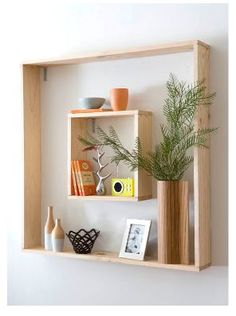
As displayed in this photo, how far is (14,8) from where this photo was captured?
3.28 m

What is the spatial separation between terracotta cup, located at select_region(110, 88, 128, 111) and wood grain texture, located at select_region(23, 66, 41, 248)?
59cm

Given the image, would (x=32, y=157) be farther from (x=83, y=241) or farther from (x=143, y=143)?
(x=143, y=143)

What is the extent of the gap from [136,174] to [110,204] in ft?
1.11

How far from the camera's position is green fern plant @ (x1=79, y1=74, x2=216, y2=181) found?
254cm

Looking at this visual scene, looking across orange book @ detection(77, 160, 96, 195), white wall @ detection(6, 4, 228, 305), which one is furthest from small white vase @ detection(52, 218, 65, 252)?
orange book @ detection(77, 160, 96, 195)

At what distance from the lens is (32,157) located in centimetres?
316

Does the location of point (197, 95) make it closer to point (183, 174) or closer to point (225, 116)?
point (225, 116)

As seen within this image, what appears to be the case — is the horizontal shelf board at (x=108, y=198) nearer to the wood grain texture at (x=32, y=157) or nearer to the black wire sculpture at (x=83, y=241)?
the black wire sculpture at (x=83, y=241)

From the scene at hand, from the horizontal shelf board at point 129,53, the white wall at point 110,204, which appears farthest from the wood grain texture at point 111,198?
the horizontal shelf board at point 129,53

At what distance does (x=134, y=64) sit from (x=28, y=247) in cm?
117

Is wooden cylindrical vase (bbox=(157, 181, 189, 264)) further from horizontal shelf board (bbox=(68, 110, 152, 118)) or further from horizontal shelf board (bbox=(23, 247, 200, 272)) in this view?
horizontal shelf board (bbox=(68, 110, 152, 118))

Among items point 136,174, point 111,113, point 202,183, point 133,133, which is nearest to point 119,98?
point 111,113

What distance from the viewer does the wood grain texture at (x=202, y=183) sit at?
99.4 inches

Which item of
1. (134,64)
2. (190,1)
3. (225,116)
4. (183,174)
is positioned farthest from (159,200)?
(190,1)
